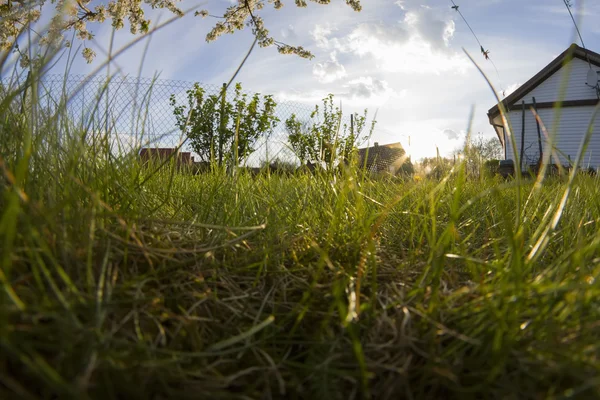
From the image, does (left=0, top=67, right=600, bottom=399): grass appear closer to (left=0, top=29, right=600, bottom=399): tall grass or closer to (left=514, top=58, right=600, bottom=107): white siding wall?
(left=0, top=29, right=600, bottom=399): tall grass

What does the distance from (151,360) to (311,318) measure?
1.19ft

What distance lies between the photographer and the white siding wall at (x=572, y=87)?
52.1ft

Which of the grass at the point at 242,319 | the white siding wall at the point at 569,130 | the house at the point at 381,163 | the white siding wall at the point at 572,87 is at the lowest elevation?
the grass at the point at 242,319

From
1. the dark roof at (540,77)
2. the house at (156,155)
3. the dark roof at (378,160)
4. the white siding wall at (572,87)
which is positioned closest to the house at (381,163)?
the dark roof at (378,160)

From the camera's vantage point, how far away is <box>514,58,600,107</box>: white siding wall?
15875 mm

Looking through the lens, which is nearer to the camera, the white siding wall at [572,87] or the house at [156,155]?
the house at [156,155]

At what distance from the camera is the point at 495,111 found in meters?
16.2

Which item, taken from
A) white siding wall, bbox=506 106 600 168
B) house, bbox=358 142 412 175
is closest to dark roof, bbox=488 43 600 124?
white siding wall, bbox=506 106 600 168

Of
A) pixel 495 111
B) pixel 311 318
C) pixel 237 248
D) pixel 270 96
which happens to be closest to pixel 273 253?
pixel 237 248

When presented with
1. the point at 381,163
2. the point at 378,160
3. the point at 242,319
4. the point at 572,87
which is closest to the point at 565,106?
the point at 572,87

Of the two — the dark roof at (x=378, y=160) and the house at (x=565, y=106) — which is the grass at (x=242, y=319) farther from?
the house at (x=565, y=106)

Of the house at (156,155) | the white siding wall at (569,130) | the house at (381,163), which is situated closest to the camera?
the house at (156,155)

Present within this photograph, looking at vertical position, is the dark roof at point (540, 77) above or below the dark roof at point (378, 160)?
above

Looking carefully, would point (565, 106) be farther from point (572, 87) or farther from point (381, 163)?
point (381, 163)
